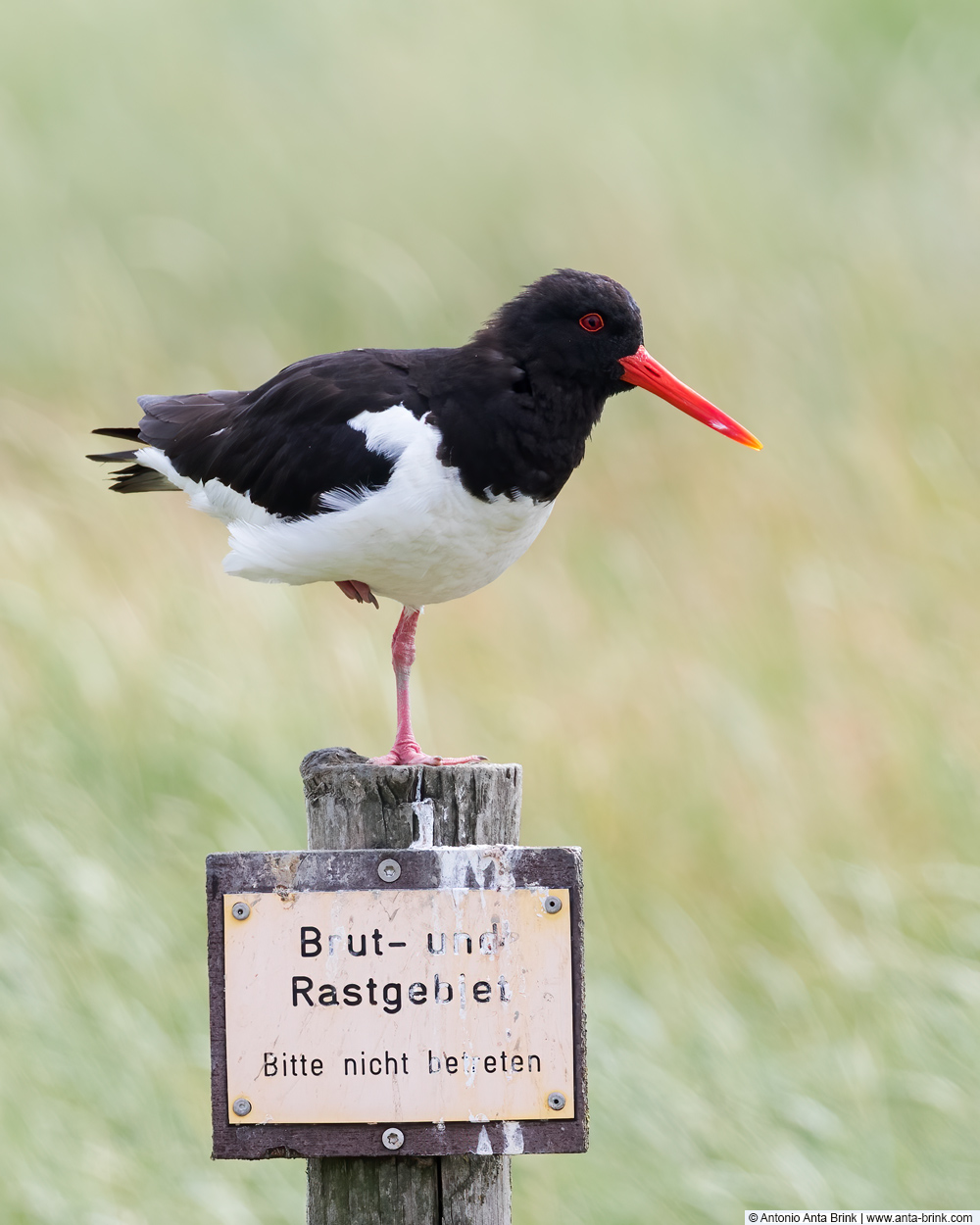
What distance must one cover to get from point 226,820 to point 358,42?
7.33 m

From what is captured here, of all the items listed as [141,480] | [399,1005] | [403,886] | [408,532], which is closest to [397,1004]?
[399,1005]

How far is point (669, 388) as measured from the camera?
3.23 metres

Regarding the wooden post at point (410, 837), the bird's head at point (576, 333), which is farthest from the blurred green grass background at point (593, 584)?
the bird's head at point (576, 333)

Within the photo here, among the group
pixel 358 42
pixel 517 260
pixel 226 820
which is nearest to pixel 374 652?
pixel 226 820

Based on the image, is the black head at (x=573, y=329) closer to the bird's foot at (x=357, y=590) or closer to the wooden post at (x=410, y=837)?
the bird's foot at (x=357, y=590)

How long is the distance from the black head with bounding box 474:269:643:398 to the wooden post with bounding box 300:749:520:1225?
1.08 meters

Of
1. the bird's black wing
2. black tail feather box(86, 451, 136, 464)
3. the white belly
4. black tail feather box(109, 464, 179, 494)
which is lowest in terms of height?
the white belly

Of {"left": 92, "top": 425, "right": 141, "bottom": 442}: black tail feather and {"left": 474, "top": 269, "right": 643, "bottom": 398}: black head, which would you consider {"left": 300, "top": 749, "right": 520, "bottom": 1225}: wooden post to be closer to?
{"left": 474, "top": 269, "right": 643, "bottom": 398}: black head

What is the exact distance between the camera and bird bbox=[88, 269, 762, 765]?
305 centimetres

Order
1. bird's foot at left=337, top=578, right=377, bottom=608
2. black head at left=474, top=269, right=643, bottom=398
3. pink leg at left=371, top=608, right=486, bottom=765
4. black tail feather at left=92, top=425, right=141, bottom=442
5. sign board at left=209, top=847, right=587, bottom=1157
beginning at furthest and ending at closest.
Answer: black tail feather at left=92, top=425, right=141, bottom=442, bird's foot at left=337, top=578, right=377, bottom=608, black head at left=474, top=269, right=643, bottom=398, pink leg at left=371, top=608, right=486, bottom=765, sign board at left=209, top=847, right=587, bottom=1157

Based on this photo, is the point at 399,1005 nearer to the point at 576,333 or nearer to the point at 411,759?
the point at 411,759

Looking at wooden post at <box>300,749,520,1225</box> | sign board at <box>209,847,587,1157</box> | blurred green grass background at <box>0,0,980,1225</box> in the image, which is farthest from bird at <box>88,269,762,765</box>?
blurred green grass background at <box>0,0,980,1225</box>

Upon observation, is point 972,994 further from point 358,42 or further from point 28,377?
point 358,42

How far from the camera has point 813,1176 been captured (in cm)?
332
